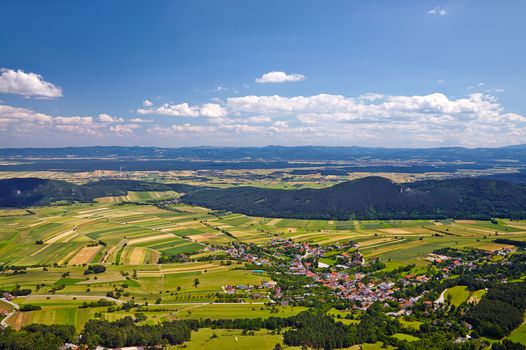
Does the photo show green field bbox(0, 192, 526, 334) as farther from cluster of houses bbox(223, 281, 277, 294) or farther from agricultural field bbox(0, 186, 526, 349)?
cluster of houses bbox(223, 281, 277, 294)

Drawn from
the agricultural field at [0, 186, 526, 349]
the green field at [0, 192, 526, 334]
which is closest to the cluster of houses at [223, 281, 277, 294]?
the agricultural field at [0, 186, 526, 349]

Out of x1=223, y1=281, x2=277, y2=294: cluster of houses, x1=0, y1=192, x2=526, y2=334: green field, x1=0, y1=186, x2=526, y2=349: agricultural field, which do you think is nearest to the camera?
x1=0, y1=186, x2=526, y2=349: agricultural field

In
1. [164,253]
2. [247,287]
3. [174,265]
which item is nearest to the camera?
[247,287]

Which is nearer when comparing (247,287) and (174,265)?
(247,287)

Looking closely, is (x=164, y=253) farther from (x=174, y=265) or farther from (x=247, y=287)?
(x=247, y=287)

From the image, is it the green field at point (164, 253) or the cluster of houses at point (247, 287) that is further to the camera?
the cluster of houses at point (247, 287)

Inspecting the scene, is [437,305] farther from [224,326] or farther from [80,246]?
[80,246]

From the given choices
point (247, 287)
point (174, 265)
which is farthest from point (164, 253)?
point (247, 287)

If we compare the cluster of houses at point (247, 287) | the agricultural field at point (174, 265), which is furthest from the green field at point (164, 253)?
the cluster of houses at point (247, 287)

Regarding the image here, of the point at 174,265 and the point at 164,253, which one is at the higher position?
the point at 164,253

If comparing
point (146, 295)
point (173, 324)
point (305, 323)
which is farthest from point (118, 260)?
point (305, 323)

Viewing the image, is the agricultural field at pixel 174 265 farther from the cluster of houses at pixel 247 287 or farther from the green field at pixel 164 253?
the cluster of houses at pixel 247 287

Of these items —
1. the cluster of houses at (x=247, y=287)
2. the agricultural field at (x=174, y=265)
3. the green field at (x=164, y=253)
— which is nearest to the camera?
the agricultural field at (x=174, y=265)

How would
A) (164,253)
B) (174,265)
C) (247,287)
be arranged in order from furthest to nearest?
1. (164,253)
2. (174,265)
3. (247,287)
